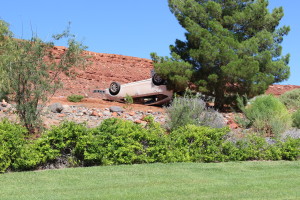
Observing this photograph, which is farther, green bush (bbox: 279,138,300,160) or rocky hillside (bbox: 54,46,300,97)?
rocky hillside (bbox: 54,46,300,97)

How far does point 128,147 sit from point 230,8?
53.7 feet

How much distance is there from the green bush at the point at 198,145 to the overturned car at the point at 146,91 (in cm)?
1290

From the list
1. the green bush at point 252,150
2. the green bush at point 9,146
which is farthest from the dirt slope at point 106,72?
the green bush at point 9,146

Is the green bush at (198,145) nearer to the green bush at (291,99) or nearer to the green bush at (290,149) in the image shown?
the green bush at (290,149)

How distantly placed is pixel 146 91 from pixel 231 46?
4613mm

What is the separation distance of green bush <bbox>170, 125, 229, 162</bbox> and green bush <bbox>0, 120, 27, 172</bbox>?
3.09m

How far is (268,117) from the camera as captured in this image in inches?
562

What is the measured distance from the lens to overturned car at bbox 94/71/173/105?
75.0ft

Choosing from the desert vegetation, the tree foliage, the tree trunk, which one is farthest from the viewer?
the tree trunk

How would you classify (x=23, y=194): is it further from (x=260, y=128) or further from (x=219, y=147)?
(x=260, y=128)

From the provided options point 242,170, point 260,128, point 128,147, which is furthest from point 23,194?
point 260,128

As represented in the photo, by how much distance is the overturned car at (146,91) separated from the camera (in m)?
22.9

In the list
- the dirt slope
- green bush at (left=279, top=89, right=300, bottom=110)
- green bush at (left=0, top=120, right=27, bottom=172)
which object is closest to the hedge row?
green bush at (left=0, top=120, right=27, bottom=172)

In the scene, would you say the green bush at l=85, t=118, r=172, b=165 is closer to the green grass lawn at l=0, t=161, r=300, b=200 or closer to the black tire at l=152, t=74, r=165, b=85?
the green grass lawn at l=0, t=161, r=300, b=200
